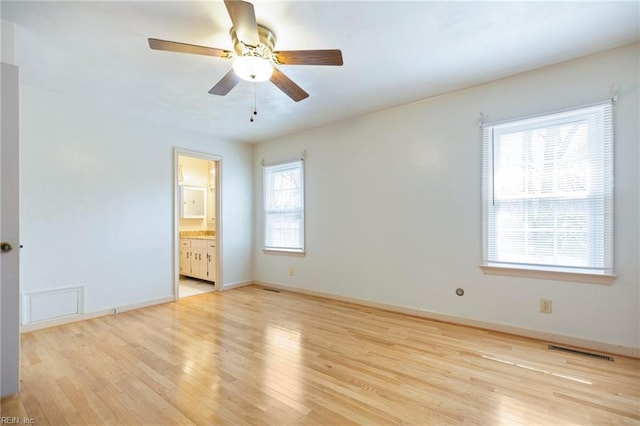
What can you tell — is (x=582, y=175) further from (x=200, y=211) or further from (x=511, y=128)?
(x=200, y=211)

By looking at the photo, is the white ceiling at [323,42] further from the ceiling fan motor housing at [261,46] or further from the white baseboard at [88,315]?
the white baseboard at [88,315]

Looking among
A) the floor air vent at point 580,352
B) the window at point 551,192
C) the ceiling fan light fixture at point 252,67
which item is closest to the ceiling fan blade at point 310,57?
the ceiling fan light fixture at point 252,67

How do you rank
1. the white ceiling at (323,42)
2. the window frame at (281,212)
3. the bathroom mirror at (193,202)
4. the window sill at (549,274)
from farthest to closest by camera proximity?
the bathroom mirror at (193,202) < the window frame at (281,212) < the window sill at (549,274) < the white ceiling at (323,42)

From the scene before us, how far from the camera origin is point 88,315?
3.47 meters

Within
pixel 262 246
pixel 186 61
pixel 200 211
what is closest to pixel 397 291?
pixel 262 246

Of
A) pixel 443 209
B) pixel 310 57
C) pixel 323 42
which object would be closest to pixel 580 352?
pixel 443 209

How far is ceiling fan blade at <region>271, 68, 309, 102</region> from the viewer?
2316 mm

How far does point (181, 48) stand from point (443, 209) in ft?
9.40

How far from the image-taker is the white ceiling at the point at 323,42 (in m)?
1.98

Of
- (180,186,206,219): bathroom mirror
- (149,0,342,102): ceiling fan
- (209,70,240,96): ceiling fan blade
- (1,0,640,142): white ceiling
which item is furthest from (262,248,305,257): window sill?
(149,0,342,102): ceiling fan

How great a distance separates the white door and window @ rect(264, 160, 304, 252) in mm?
3209

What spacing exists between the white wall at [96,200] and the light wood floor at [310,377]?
0.62m

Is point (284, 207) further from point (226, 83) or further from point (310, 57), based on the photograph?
point (310, 57)

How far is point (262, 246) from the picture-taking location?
17.3 feet
